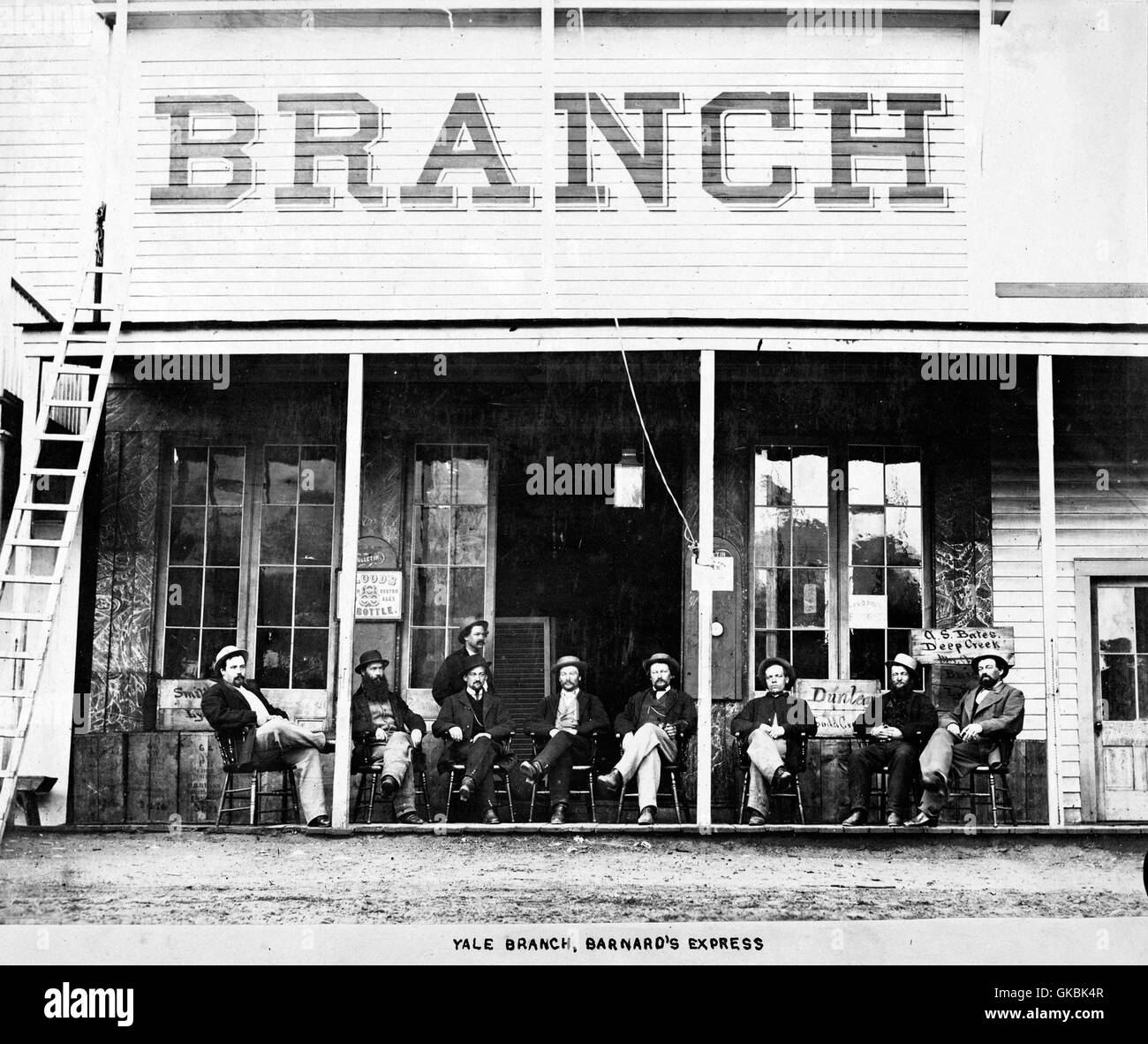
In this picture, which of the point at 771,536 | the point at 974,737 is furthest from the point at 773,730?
the point at 771,536

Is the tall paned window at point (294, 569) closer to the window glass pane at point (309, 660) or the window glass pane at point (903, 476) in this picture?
the window glass pane at point (309, 660)

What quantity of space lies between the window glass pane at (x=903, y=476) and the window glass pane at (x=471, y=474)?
292cm

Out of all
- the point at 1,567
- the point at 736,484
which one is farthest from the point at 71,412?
the point at 736,484

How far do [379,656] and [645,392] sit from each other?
105 inches

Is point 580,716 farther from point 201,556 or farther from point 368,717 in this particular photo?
point 201,556

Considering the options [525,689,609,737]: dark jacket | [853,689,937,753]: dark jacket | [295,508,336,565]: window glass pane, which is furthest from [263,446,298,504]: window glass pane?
[853,689,937,753]: dark jacket

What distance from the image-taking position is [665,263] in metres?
8.85

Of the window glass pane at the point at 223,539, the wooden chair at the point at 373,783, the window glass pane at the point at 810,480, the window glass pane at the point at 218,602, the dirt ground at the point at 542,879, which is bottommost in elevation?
the dirt ground at the point at 542,879

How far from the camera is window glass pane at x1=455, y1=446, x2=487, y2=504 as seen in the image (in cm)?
912

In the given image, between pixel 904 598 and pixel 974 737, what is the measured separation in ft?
5.03

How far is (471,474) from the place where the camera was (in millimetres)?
9156

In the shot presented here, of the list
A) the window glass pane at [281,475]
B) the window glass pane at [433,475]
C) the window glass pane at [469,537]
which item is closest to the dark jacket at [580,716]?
the window glass pane at [469,537]

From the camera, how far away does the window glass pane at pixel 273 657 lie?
8.87 meters
